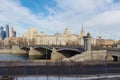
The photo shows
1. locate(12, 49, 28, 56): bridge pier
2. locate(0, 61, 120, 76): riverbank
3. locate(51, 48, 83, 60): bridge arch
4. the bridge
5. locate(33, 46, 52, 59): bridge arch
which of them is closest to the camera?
locate(0, 61, 120, 76): riverbank

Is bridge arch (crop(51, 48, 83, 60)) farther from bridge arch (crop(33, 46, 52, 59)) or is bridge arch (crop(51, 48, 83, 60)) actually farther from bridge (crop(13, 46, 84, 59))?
bridge arch (crop(33, 46, 52, 59))

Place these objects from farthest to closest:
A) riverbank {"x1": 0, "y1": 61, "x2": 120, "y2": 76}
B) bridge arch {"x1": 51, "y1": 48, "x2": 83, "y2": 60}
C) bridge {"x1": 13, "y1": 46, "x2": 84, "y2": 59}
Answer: bridge arch {"x1": 51, "y1": 48, "x2": 83, "y2": 60}, bridge {"x1": 13, "y1": 46, "x2": 84, "y2": 59}, riverbank {"x1": 0, "y1": 61, "x2": 120, "y2": 76}

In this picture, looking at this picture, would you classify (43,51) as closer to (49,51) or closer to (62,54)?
(49,51)

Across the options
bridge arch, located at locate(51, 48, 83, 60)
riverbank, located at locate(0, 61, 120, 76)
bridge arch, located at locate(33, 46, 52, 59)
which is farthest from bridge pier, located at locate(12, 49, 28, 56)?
riverbank, located at locate(0, 61, 120, 76)

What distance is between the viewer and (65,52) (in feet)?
339

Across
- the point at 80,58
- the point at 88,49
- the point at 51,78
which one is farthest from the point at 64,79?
the point at 88,49

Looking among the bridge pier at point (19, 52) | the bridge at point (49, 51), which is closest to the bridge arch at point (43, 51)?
the bridge at point (49, 51)

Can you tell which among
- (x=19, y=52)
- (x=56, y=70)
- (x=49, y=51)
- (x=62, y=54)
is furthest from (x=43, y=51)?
(x=56, y=70)

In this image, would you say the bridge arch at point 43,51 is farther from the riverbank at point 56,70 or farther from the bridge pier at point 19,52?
the riverbank at point 56,70

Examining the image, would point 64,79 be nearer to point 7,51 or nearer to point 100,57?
point 100,57

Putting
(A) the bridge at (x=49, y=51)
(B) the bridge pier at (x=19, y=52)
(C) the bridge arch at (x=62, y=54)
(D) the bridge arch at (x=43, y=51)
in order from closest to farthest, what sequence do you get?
1. (A) the bridge at (x=49, y=51)
2. (C) the bridge arch at (x=62, y=54)
3. (D) the bridge arch at (x=43, y=51)
4. (B) the bridge pier at (x=19, y=52)

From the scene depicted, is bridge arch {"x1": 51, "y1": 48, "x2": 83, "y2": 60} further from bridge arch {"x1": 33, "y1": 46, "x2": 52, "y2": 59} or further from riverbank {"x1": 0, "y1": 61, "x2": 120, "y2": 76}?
riverbank {"x1": 0, "y1": 61, "x2": 120, "y2": 76}

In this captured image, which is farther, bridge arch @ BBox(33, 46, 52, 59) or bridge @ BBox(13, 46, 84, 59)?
bridge arch @ BBox(33, 46, 52, 59)

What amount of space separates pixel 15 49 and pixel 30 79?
419 feet
